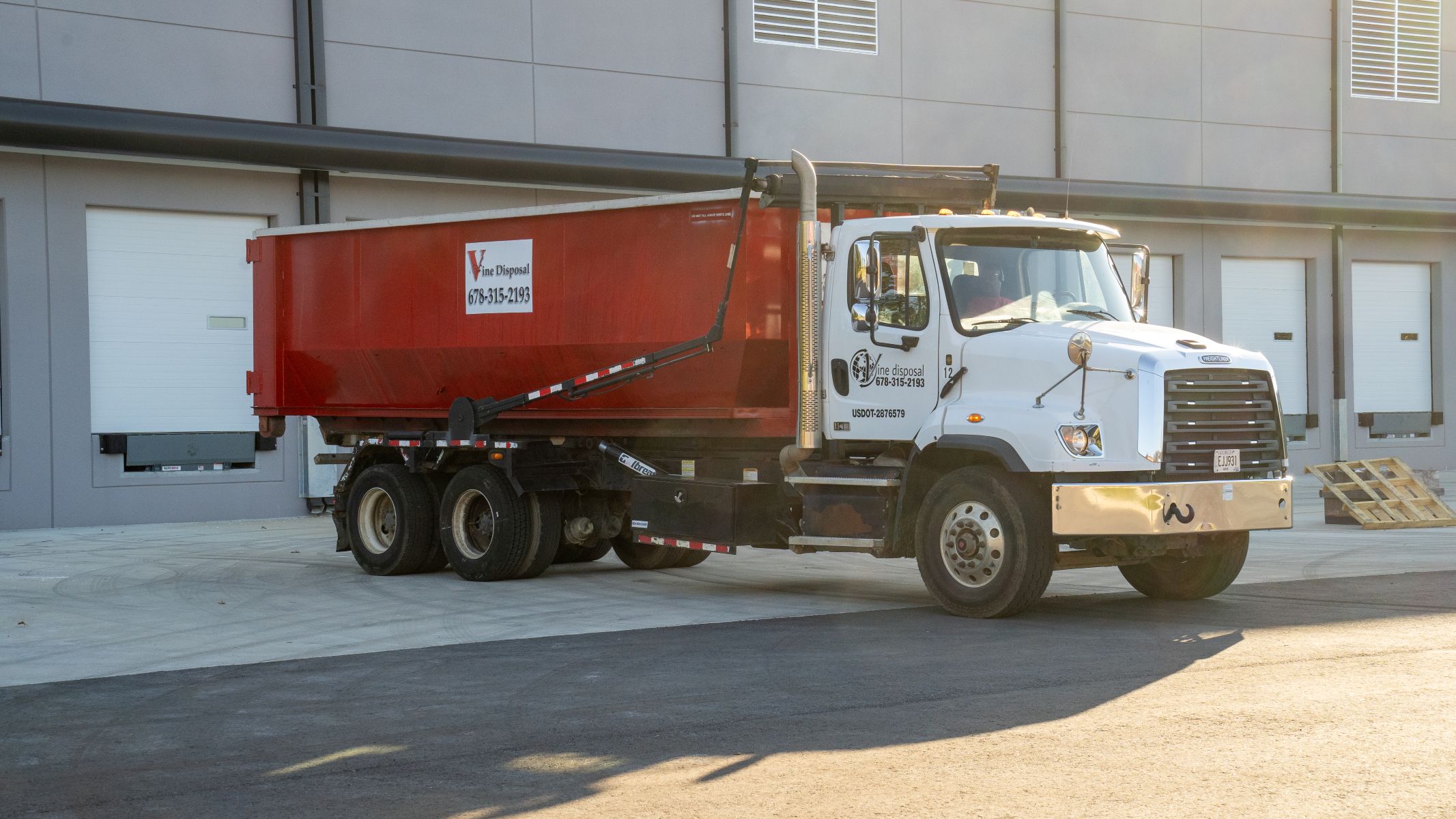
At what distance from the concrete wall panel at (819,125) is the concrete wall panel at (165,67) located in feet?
23.3

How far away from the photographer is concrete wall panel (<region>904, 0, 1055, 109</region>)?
2638 centimetres

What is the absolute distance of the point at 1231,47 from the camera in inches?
1150

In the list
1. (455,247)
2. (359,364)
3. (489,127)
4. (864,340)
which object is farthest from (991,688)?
(489,127)

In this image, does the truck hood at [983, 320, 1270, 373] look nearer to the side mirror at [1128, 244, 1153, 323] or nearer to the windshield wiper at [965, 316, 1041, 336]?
the windshield wiper at [965, 316, 1041, 336]

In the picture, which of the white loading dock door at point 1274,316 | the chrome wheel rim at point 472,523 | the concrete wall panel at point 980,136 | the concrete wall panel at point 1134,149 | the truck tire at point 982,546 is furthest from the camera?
the white loading dock door at point 1274,316

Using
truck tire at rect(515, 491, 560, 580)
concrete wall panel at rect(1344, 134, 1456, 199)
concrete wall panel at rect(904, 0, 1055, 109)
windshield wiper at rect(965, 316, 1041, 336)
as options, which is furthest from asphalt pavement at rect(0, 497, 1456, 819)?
concrete wall panel at rect(1344, 134, 1456, 199)

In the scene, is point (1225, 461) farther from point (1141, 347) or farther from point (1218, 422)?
point (1141, 347)

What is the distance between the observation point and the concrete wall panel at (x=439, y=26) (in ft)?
72.8

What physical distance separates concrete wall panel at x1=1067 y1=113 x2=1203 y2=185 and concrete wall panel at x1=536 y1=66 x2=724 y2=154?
6966mm

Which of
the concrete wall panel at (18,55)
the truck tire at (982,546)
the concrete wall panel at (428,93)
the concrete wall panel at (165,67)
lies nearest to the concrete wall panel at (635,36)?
the concrete wall panel at (428,93)

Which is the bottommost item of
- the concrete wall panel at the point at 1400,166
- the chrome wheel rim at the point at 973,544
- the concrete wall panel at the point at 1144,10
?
the chrome wheel rim at the point at 973,544

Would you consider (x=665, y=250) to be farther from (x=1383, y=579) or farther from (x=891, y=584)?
(x=1383, y=579)

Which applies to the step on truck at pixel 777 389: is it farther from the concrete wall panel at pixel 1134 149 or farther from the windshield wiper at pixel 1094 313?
the concrete wall panel at pixel 1134 149

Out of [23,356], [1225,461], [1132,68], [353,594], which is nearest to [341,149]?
[23,356]
